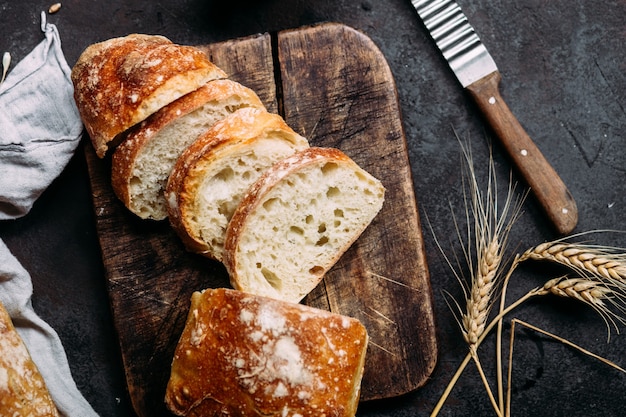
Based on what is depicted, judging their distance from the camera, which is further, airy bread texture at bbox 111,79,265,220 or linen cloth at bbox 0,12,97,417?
linen cloth at bbox 0,12,97,417

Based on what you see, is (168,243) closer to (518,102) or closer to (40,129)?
(40,129)

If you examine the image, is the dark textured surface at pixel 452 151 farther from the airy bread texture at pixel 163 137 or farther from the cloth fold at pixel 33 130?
the airy bread texture at pixel 163 137

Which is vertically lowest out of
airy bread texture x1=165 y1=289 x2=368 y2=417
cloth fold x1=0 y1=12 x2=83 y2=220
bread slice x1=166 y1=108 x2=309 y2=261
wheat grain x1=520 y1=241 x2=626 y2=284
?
wheat grain x1=520 y1=241 x2=626 y2=284

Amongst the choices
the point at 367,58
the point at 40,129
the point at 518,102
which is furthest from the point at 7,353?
the point at 518,102

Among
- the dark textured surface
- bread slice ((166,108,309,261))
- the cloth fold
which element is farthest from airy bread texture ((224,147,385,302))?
the cloth fold

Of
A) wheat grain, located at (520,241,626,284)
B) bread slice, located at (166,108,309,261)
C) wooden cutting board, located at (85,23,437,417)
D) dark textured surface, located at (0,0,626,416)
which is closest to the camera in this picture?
bread slice, located at (166,108,309,261)

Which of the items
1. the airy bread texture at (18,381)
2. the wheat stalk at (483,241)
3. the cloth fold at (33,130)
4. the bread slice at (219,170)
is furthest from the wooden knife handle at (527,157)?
the airy bread texture at (18,381)

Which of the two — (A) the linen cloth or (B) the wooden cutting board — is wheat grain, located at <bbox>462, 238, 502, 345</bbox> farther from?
(A) the linen cloth
